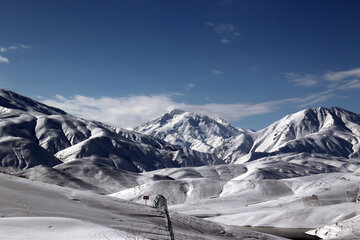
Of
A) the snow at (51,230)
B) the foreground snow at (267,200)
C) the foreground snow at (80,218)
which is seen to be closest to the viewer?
the snow at (51,230)

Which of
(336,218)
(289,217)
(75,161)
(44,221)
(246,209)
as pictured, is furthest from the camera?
(75,161)

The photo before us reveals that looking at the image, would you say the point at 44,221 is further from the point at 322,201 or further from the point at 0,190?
the point at 322,201

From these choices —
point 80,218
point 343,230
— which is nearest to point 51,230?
point 80,218

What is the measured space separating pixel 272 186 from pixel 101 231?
343 feet

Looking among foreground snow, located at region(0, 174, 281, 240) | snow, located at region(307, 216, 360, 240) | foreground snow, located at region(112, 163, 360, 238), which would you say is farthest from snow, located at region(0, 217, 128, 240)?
foreground snow, located at region(112, 163, 360, 238)

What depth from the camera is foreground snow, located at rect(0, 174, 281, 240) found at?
1030cm

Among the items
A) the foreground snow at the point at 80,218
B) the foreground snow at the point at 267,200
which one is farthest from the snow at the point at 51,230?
the foreground snow at the point at 267,200

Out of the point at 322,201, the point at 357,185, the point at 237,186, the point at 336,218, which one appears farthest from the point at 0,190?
the point at 237,186

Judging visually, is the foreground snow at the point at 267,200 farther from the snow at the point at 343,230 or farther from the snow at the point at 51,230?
the snow at the point at 51,230

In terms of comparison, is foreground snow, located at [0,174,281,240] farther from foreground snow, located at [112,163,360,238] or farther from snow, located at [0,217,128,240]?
foreground snow, located at [112,163,360,238]

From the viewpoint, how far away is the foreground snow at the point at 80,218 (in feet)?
33.8

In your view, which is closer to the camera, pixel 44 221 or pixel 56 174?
pixel 44 221

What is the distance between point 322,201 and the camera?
8081 cm

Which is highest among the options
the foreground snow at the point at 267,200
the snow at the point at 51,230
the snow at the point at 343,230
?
the foreground snow at the point at 267,200
